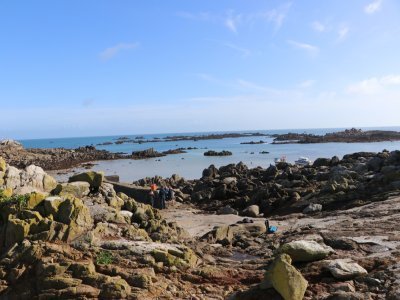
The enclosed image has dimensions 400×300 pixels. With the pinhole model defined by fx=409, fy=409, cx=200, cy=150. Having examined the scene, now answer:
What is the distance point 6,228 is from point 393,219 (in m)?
13.0

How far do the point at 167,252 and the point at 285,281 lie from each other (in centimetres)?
357

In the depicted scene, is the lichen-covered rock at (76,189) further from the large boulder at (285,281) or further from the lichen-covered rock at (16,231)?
the large boulder at (285,281)

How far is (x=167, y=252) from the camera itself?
35.0 feet

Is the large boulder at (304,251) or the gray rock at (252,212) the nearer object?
the large boulder at (304,251)

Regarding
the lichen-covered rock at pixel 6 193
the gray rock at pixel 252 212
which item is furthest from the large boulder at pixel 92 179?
the gray rock at pixel 252 212

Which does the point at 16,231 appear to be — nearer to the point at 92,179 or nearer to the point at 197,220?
the point at 92,179

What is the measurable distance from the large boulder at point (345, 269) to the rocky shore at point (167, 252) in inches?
0.9

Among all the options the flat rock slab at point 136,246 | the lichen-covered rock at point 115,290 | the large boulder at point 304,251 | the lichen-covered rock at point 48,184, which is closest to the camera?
the lichen-covered rock at point 115,290

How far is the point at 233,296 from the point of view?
858 centimetres

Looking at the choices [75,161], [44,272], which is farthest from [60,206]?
[75,161]

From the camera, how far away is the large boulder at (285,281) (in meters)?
8.16

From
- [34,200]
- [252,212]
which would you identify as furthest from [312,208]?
[34,200]

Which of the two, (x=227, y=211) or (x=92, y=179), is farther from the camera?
(x=227, y=211)

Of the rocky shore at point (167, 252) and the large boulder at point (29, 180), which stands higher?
the large boulder at point (29, 180)
